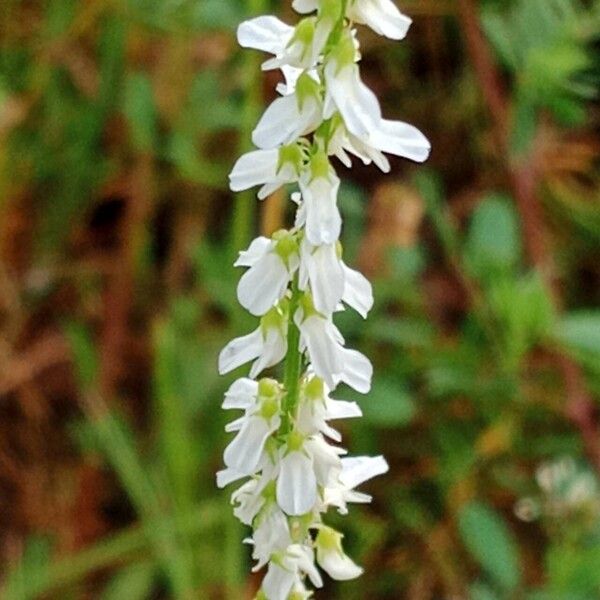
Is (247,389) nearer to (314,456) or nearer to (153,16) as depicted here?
(314,456)

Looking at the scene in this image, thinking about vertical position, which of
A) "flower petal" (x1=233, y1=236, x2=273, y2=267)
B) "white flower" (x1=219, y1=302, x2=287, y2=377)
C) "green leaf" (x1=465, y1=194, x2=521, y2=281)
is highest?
"green leaf" (x1=465, y1=194, x2=521, y2=281)

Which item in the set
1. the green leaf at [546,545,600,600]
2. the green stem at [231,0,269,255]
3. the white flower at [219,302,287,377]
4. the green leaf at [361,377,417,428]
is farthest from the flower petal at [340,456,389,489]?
the green stem at [231,0,269,255]

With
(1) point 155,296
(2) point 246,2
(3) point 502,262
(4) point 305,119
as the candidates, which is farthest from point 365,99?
(1) point 155,296

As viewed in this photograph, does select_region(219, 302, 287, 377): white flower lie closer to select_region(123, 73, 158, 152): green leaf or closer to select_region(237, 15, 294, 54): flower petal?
select_region(237, 15, 294, 54): flower petal

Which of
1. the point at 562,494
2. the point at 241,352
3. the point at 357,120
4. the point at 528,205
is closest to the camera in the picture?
the point at 357,120

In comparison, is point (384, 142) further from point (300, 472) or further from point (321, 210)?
point (300, 472)

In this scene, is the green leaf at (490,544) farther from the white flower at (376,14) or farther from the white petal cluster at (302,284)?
the white flower at (376,14)

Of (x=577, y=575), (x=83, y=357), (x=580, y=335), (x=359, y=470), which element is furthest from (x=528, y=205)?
(x=359, y=470)
